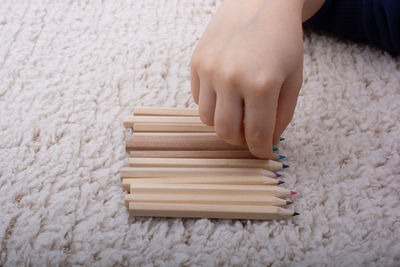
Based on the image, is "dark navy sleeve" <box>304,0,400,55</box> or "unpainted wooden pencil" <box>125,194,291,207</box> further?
"dark navy sleeve" <box>304,0,400,55</box>

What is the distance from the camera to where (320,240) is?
1.19 feet

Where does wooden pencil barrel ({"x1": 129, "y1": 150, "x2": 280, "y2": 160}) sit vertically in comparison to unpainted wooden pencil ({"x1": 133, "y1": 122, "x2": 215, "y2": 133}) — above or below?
below

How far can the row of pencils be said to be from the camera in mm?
361

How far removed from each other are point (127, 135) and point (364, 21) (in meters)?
0.35

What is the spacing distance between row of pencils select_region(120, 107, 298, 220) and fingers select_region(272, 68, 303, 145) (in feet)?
0.17

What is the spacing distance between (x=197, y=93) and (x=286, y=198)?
5.4 inches

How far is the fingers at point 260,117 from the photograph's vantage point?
32 cm

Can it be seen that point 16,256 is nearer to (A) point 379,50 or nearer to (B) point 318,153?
(B) point 318,153

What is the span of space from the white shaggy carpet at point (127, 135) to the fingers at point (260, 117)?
74mm

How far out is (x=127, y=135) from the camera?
17.0 inches

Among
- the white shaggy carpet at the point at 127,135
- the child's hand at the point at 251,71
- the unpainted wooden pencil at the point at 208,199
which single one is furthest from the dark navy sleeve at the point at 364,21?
the unpainted wooden pencil at the point at 208,199

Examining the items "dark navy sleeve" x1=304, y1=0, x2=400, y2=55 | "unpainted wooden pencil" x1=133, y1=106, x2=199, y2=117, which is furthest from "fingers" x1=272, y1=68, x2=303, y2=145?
"dark navy sleeve" x1=304, y1=0, x2=400, y2=55

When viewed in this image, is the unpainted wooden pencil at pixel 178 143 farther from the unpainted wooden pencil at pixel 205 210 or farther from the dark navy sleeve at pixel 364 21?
the dark navy sleeve at pixel 364 21

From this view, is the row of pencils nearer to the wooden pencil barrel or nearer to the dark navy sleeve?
the wooden pencil barrel
